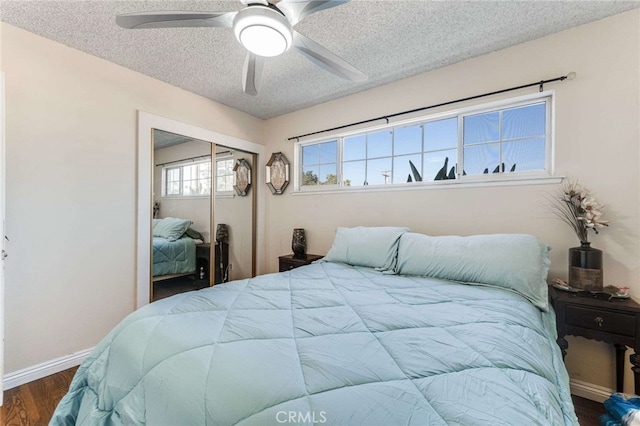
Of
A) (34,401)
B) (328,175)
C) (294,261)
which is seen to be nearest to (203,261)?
(294,261)

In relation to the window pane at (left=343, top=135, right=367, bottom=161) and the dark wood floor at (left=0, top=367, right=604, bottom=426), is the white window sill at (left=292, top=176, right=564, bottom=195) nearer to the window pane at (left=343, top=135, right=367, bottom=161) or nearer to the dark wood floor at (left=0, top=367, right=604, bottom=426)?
the window pane at (left=343, top=135, right=367, bottom=161)

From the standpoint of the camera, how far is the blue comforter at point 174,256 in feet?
8.81

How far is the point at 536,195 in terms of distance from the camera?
2004 mm

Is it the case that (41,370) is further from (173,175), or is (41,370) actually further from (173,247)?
(173,175)

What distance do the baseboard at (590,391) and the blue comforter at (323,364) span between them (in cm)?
87

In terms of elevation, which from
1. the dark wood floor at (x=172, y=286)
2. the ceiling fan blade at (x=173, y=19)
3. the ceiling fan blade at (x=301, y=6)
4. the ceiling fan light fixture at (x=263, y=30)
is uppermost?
the ceiling fan blade at (x=301, y=6)

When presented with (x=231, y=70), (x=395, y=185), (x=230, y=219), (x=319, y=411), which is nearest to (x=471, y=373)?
(x=319, y=411)

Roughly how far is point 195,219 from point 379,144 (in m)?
2.31

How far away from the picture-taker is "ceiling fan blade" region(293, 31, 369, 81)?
151cm

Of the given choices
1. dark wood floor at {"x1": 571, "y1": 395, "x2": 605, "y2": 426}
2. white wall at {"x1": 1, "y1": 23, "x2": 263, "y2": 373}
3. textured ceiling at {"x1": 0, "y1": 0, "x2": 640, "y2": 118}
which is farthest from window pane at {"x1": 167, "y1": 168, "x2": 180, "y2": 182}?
dark wood floor at {"x1": 571, "y1": 395, "x2": 605, "y2": 426}

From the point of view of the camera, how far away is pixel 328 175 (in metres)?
3.33

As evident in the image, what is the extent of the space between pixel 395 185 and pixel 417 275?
105 centimetres

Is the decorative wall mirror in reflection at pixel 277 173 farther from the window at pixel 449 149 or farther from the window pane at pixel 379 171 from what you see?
the window pane at pixel 379 171

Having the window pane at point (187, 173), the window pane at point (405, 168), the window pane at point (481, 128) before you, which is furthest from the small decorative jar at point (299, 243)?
the window pane at point (481, 128)
